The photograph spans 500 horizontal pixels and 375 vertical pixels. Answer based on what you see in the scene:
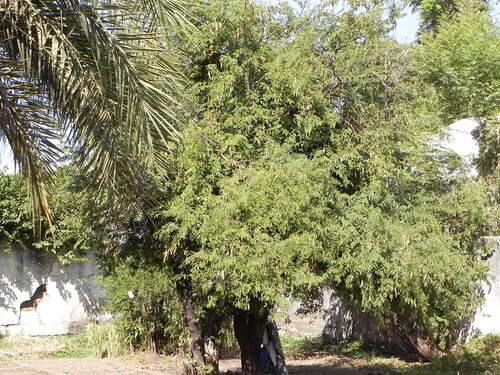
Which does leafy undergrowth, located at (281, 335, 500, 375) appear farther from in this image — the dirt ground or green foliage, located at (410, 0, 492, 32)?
green foliage, located at (410, 0, 492, 32)

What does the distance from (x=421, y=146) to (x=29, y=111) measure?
5.91 m

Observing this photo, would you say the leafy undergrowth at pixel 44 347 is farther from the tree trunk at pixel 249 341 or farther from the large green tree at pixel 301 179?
the tree trunk at pixel 249 341

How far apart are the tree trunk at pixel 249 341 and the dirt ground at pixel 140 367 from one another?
1995 mm

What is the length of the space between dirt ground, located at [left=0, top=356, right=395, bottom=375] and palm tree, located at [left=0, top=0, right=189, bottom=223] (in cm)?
651

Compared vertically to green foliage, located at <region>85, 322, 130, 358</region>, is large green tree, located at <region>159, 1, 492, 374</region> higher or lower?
higher

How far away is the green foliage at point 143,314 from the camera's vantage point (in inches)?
532

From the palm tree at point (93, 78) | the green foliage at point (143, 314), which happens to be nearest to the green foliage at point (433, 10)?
the green foliage at point (143, 314)

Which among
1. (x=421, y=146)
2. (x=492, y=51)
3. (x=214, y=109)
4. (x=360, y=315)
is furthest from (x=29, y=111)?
(x=492, y=51)

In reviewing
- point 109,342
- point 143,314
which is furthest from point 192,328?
point 109,342

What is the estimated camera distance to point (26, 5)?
5.68m

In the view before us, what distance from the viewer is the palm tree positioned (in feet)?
18.5

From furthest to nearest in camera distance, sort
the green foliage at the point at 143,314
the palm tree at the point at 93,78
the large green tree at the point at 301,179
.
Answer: the green foliage at the point at 143,314
the large green tree at the point at 301,179
the palm tree at the point at 93,78

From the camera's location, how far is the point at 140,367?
12.9m

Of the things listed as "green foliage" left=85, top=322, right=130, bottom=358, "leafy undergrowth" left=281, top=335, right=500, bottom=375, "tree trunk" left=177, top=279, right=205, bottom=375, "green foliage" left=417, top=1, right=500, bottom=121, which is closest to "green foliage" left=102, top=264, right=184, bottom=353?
"green foliage" left=85, top=322, right=130, bottom=358
